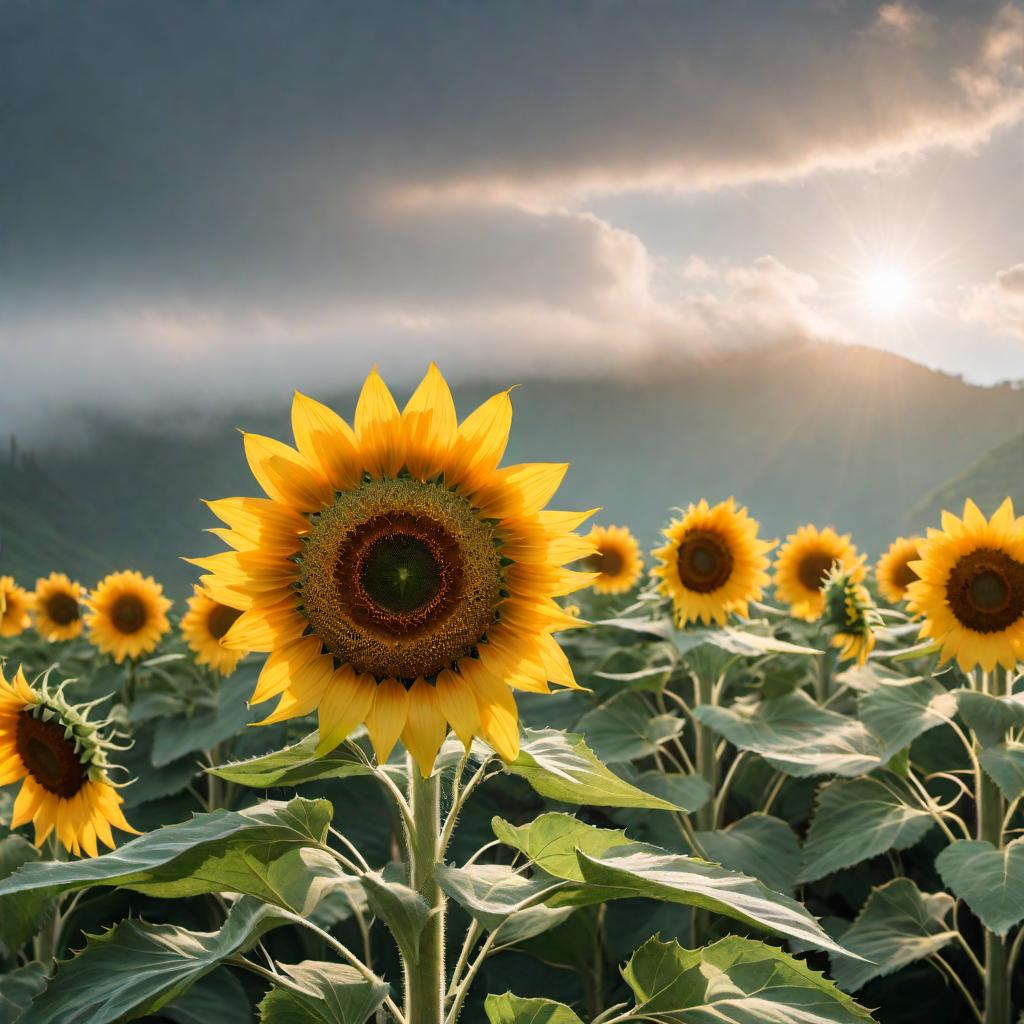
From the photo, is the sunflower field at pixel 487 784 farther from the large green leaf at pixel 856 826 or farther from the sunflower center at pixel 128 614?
the sunflower center at pixel 128 614

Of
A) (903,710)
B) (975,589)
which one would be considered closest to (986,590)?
(975,589)

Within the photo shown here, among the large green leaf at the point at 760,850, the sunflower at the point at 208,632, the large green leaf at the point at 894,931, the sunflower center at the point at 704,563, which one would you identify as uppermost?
the sunflower center at the point at 704,563

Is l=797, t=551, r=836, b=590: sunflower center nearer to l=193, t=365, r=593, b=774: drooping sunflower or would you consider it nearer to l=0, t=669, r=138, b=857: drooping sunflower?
l=0, t=669, r=138, b=857: drooping sunflower

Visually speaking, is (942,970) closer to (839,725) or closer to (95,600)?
(839,725)

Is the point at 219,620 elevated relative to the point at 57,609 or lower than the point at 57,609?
lower

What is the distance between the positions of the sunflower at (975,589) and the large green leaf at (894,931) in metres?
0.90

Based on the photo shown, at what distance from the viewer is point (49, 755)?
122 inches

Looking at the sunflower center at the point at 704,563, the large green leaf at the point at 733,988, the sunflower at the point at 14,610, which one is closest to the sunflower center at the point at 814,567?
the sunflower center at the point at 704,563

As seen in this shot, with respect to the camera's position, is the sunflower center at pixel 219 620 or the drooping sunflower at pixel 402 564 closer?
the drooping sunflower at pixel 402 564

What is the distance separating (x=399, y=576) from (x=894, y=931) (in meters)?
2.83

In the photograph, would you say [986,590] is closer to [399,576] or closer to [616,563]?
[399,576]

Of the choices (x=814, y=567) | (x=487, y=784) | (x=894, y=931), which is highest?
(x=814, y=567)

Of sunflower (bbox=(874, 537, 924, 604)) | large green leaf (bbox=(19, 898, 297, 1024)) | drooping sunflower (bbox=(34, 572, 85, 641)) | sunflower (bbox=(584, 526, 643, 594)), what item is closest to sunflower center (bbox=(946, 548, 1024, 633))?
large green leaf (bbox=(19, 898, 297, 1024))

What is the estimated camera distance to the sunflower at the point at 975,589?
156 inches
